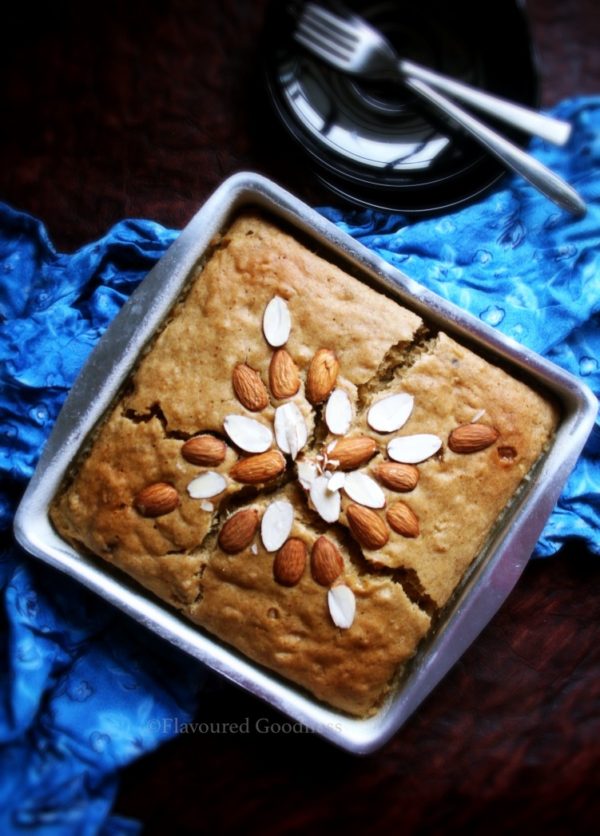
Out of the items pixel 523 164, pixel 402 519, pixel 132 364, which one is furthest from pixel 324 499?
pixel 523 164

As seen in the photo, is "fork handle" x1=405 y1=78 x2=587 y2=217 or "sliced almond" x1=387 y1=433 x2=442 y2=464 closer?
"sliced almond" x1=387 y1=433 x2=442 y2=464

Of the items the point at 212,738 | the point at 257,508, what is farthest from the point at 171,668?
the point at 257,508

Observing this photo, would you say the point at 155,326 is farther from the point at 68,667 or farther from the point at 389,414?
the point at 68,667

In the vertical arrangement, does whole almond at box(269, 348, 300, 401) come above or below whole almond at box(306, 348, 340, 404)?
below

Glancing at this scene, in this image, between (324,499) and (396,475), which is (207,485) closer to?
(324,499)

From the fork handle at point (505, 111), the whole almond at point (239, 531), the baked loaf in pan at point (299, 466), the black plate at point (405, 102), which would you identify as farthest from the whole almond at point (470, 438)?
the fork handle at point (505, 111)

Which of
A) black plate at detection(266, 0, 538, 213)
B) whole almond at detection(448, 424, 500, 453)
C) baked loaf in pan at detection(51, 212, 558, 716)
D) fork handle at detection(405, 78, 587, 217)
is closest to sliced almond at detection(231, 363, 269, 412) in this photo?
baked loaf in pan at detection(51, 212, 558, 716)

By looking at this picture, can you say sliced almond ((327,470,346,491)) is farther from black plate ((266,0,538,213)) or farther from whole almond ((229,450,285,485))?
black plate ((266,0,538,213))
